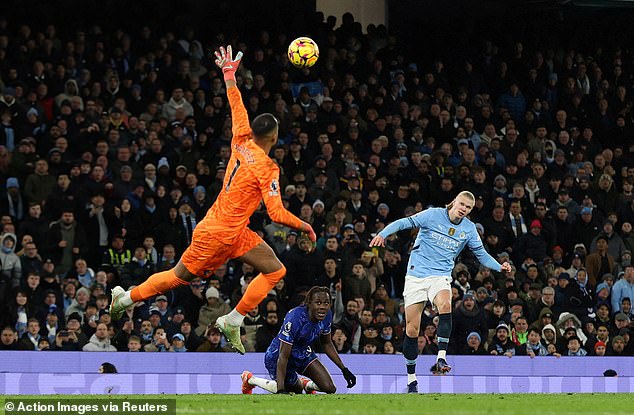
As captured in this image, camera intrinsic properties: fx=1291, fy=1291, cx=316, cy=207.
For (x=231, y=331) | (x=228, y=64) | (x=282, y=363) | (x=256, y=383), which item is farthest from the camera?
(x=256, y=383)

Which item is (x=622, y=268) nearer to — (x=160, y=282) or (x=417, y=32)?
(x=417, y=32)

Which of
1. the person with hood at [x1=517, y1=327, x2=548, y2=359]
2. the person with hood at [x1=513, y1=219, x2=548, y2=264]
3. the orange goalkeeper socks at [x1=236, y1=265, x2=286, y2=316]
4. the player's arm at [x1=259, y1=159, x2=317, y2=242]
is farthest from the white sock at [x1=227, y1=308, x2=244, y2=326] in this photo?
the person with hood at [x1=513, y1=219, x2=548, y2=264]

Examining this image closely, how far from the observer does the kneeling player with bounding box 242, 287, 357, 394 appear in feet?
47.9

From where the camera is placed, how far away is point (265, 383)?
15.4 meters

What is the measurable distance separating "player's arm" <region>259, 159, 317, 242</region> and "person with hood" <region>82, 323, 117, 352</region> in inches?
257

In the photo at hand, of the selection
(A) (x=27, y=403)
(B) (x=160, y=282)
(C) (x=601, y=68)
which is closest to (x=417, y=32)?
(C) (x=601, y=68)

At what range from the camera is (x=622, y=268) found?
75.7ft

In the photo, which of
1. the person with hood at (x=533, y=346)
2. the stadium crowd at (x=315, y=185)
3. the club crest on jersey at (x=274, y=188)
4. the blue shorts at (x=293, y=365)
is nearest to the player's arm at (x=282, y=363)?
the blue shorts at (x=293, y=365)

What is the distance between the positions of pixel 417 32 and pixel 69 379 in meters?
14.1

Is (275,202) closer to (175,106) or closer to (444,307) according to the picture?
(444,307)

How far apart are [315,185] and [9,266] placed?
5.61 meters

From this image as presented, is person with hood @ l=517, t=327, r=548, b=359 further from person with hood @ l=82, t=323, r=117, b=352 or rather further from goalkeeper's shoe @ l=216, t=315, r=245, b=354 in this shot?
goalkeeper's shoe @ l=216, t=315, r=245, b=354

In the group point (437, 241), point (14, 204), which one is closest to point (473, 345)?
point (437, 241)

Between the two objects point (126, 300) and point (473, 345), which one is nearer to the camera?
point (126, 300)
